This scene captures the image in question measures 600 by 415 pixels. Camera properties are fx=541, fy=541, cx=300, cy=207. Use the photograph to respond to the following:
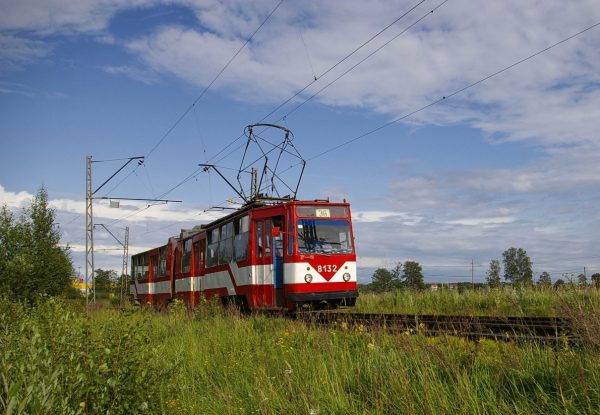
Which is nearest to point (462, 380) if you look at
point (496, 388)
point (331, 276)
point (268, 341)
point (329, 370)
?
point (496, 388)

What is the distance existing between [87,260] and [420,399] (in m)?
29.3

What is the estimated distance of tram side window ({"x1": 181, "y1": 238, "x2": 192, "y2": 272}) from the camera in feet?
70.6

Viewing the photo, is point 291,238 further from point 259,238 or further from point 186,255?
point 186,255

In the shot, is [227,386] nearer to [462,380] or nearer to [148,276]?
[462,380]

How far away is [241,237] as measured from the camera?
15.4m

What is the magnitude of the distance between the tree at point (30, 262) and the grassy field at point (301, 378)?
14496 millimetres

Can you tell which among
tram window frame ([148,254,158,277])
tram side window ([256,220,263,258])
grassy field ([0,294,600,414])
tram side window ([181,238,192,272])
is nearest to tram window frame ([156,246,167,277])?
tram window frame ([148,254,158,277])

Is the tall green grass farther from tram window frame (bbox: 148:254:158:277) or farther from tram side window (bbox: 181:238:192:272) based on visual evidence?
tram window frame (bbox: 148:254:158:277)

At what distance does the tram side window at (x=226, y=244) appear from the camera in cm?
1639

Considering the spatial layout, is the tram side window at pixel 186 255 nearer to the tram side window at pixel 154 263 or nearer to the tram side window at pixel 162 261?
the tram side window at pixel 162 261

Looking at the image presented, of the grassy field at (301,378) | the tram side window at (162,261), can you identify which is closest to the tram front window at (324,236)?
the grassy field at (301,378)

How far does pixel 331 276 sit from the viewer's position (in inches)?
550

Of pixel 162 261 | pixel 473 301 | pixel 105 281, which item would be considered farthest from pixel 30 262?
pixel 105 281

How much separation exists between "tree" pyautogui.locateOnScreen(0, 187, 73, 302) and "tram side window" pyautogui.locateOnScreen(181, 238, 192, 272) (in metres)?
5.28
